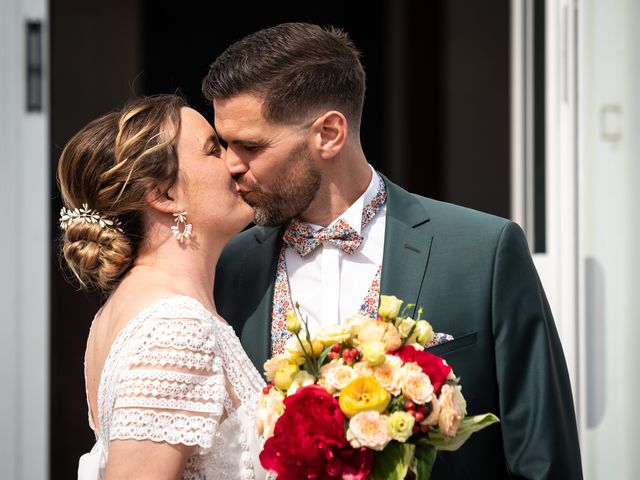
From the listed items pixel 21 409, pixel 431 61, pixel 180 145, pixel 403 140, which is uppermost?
pixel 431 61

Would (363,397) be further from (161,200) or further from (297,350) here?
(161,200)

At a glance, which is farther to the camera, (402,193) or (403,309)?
(402,193)

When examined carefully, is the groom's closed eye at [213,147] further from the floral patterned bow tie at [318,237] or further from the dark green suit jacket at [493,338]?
the dark green suit jacket at [493,338]

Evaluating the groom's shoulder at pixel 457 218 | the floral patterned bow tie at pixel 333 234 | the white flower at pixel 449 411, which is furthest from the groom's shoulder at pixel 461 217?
the white flower at pixel 449 411

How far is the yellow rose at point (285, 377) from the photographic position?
2033mm

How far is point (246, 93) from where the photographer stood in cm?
269

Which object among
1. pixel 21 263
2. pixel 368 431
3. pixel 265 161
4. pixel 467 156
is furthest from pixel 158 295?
pixel 467 156

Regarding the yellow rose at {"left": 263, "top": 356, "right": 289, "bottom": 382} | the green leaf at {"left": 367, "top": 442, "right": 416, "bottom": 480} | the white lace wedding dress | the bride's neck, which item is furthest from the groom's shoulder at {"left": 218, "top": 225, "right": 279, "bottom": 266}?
the green leaf at {"left": 367, "top": 442, "right": 416, "bottom": 480}

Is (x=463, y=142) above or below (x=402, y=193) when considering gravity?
above

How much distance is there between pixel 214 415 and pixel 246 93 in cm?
94

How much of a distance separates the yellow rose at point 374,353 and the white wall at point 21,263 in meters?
2.53

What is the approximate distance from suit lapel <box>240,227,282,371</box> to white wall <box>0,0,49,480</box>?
1682mm

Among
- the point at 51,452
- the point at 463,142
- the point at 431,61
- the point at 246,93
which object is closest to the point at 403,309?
the point at 246,93

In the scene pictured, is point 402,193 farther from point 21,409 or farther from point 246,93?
point 21,409
